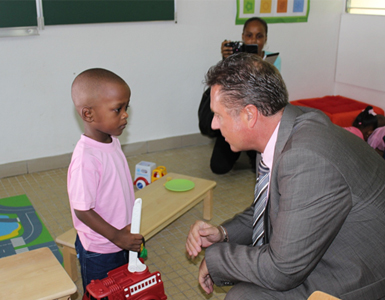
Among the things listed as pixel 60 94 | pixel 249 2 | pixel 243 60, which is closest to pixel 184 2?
pixel 249 2

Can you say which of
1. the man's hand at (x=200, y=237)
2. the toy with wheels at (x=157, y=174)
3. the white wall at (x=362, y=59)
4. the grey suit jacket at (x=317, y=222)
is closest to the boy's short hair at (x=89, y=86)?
the man's hand at (x=200, y=237)

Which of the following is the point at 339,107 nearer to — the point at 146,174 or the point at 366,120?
the point at 366,120

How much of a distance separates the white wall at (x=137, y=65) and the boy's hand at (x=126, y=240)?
1.99 meters

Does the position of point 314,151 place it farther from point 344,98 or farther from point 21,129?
point 344,98

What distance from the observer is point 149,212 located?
7.39 feet

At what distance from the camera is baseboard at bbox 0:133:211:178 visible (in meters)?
3.31

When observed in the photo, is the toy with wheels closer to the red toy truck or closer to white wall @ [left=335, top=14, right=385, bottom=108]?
A: the red toy truck

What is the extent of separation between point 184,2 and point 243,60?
8.60ft

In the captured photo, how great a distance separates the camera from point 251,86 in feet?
3.98

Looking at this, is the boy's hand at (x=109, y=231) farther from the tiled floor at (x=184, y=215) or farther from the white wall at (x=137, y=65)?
the white wall at (x=137, y=65)

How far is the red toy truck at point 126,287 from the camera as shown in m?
1.40

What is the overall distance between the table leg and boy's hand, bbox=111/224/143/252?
103 cm

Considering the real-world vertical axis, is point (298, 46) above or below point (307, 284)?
above

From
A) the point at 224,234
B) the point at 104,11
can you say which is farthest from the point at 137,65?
the point at 224,234
